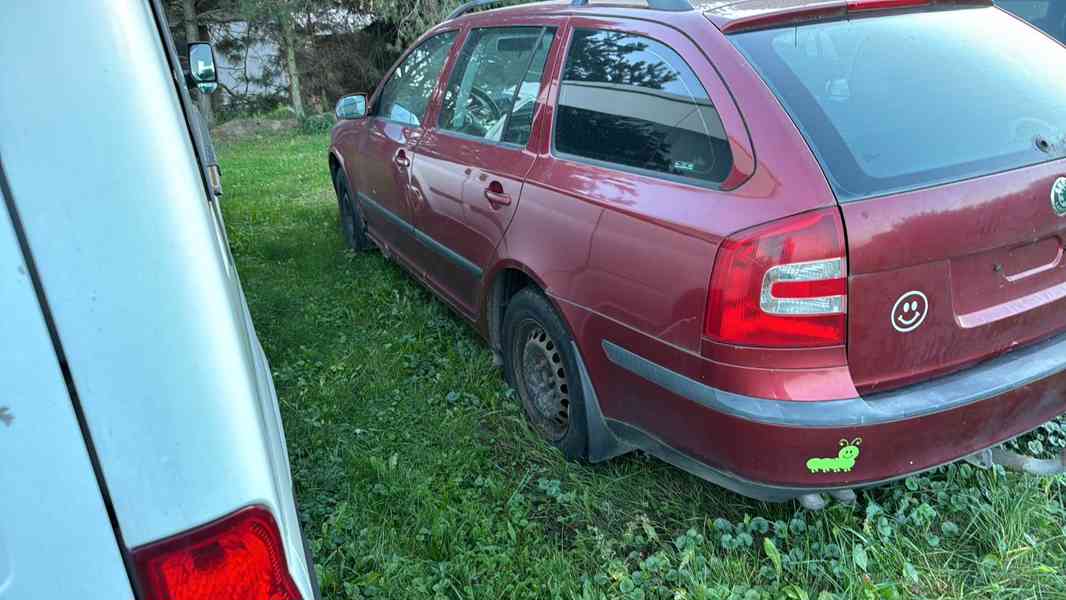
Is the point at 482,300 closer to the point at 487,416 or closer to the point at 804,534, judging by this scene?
the point at 487,416

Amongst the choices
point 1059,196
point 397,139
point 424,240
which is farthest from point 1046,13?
point 424,240

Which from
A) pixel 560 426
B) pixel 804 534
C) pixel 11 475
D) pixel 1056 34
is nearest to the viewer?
pixel 11 475

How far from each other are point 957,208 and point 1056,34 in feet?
19.6

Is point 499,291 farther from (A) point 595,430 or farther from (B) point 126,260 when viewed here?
(B) point 126,260

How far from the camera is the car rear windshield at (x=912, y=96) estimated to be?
6.71ft

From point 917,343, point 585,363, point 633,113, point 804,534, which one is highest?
point 633,113

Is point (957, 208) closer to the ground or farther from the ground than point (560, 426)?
farther from the ground

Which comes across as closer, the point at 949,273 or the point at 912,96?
the point at 949,273

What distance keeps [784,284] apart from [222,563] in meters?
1.44

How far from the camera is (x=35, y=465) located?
98 cm

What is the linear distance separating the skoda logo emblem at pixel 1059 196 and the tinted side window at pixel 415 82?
278cm

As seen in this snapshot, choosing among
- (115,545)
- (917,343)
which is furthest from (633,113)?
(115,545)

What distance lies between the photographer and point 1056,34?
6.47 m

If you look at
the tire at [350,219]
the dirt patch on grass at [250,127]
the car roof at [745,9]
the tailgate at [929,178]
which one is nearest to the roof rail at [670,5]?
the car roof at [745,9]
